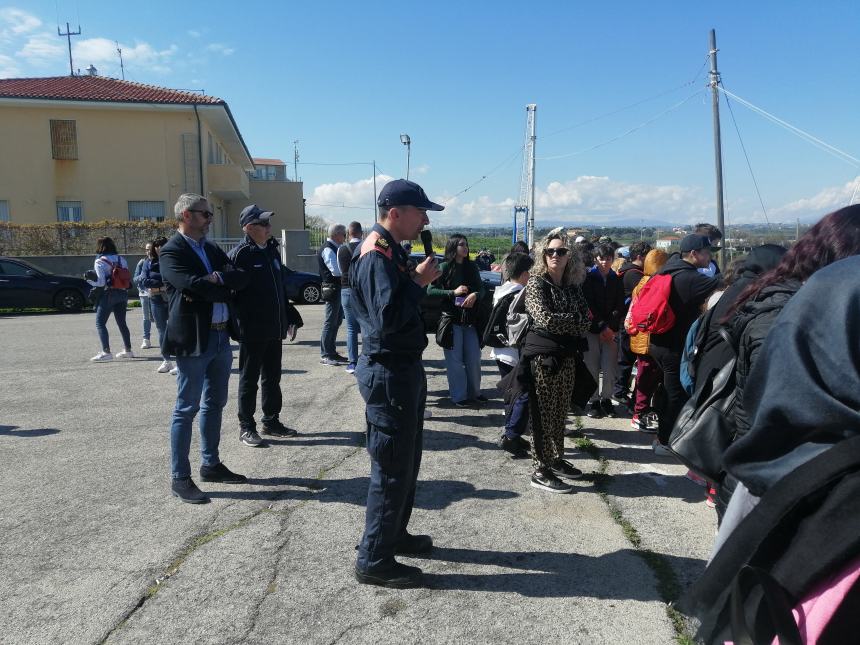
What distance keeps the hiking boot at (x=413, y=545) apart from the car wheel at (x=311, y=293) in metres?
15.7

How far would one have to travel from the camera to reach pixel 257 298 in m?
5.46

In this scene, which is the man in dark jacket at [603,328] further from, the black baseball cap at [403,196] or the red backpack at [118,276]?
the red backpack at [118,276]

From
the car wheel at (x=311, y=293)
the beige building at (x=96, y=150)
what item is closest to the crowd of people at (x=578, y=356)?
the car wheel at (x=311, y=293)

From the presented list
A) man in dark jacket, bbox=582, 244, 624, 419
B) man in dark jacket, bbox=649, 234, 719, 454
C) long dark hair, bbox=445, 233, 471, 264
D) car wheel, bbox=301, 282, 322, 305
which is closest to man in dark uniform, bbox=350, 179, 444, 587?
man in dark jacket, bbox=649, 234, 719, 454

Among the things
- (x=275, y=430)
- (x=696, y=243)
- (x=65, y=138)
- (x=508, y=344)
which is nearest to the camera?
(x=508, y=344)

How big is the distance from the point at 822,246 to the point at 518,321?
2.72 m

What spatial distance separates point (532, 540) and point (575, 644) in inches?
39.3

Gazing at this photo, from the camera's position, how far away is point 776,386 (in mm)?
1572

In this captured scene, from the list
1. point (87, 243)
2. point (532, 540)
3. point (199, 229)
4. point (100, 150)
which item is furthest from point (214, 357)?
point (100, 150)

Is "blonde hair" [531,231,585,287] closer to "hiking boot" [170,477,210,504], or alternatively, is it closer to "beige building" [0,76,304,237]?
"hiking boot" [170,477,210,504]

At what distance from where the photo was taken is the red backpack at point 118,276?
9.27 meters

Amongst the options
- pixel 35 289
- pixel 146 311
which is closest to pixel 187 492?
pixel 146 311

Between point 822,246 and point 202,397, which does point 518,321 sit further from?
point 822,246

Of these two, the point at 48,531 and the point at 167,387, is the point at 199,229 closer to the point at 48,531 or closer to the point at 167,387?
the point at 48,531
